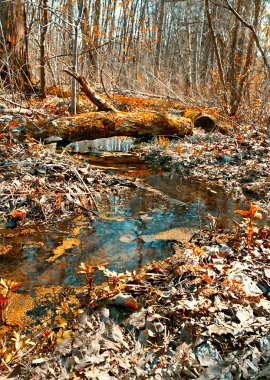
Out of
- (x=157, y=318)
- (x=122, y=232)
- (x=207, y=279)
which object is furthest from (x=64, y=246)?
(x=207, y=279)

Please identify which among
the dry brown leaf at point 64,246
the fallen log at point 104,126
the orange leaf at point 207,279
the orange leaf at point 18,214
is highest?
the fallen log at point 104,126

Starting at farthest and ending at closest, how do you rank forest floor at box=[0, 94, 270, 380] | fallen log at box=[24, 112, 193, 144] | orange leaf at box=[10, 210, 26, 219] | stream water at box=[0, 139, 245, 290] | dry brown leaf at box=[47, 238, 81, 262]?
fallen log at box=[24, 112, 193, 144] → orange leaf at box=[10, 210, 26, 219] → dry brown leaf at box=[47, 238, 81, 262] → stream water at box=[0, 139, 245, 290] → forest floor at box=[0, 94, 270, 380]

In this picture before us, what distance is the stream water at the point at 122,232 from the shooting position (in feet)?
8.99

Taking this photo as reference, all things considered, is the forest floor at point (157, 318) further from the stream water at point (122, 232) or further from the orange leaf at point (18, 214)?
the stream water at point (122, 232)

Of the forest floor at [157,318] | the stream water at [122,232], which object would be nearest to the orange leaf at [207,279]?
the forest floor at [157,318]

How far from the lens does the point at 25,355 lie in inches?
A: 67.3

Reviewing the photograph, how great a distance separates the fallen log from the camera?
6.19 m

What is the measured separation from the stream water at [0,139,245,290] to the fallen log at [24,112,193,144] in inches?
58.3

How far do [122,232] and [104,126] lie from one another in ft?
12.4

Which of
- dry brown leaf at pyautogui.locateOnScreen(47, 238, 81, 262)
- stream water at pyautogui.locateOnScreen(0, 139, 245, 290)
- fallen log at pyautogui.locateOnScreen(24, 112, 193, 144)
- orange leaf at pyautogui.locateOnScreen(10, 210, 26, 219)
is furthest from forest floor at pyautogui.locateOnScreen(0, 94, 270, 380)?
fallen log at pyautogui.locateOnScreen(24, 112, 193, 144)

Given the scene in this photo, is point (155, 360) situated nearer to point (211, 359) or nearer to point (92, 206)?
point (211, 359)

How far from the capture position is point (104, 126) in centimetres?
667

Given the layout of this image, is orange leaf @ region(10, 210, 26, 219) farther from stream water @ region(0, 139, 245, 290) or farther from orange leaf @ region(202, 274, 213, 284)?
orange leaf @ region(202, 274, 213, 284)

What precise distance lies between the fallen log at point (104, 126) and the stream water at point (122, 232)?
148 centimetres
